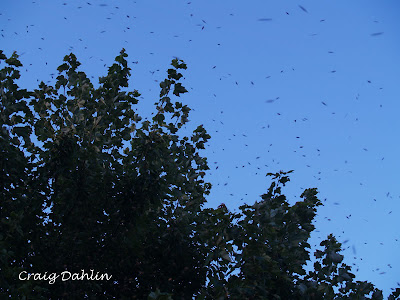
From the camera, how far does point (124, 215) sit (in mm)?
8406

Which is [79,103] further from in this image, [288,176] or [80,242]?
[288,176]

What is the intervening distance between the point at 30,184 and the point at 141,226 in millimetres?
2223

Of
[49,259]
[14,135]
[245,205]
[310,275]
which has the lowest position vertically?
[49,259]

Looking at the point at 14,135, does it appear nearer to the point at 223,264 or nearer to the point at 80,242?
the point at 80,242

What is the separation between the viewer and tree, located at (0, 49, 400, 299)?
26.8 ft

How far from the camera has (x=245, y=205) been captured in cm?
838

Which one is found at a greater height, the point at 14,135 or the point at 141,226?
the point at 14,135

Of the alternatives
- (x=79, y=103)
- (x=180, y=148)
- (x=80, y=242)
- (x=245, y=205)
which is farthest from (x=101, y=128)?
(x=245, y=205)

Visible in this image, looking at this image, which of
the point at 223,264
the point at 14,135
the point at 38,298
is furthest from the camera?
the point at 14,135

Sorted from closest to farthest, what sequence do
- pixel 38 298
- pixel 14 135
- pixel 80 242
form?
pixel 38 298
pixel 80 242
pixel 14 135

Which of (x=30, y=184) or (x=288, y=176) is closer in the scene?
(x=30, y=184)

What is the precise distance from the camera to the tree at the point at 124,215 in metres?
8.16

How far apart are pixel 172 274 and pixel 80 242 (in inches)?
78.0

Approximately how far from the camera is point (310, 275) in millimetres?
9102
